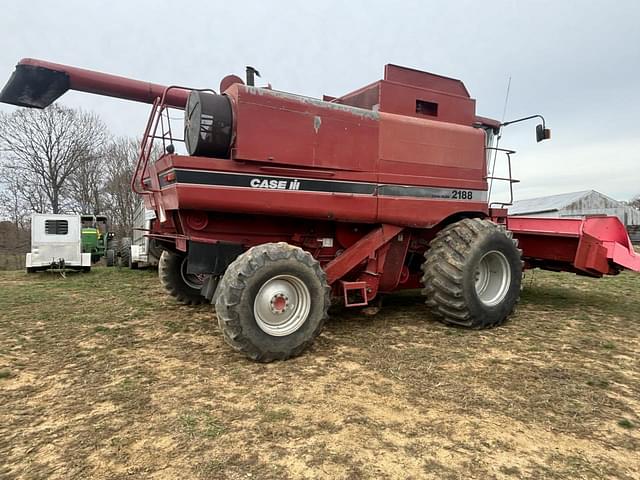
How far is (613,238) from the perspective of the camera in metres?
6.17

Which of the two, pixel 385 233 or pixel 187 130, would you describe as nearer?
pixel 187 130

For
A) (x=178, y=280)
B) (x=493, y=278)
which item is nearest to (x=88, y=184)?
(x=178, y=280)

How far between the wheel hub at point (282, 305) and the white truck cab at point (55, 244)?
10394 millimetres

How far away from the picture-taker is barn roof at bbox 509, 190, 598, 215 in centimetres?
3470

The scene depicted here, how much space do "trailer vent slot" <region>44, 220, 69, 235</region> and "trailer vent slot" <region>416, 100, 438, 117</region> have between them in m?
11.1

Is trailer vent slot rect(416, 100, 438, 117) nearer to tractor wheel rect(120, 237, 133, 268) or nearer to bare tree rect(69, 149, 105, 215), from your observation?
tractor wheel rect(120, 237, 133, 268)

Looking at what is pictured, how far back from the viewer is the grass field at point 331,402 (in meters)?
2.35

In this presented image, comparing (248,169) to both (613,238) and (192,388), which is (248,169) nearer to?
(192,388)

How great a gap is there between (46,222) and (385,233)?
11.2 metres

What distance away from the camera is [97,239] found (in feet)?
55.1

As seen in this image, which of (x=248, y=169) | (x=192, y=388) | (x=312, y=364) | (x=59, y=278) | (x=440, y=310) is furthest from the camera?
(x=59, y=278)

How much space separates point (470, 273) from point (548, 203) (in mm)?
36449

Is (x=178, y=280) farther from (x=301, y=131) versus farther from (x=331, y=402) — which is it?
(x=331, y=402)

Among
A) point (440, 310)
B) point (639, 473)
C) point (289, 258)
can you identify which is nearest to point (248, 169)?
point (289, 258)
